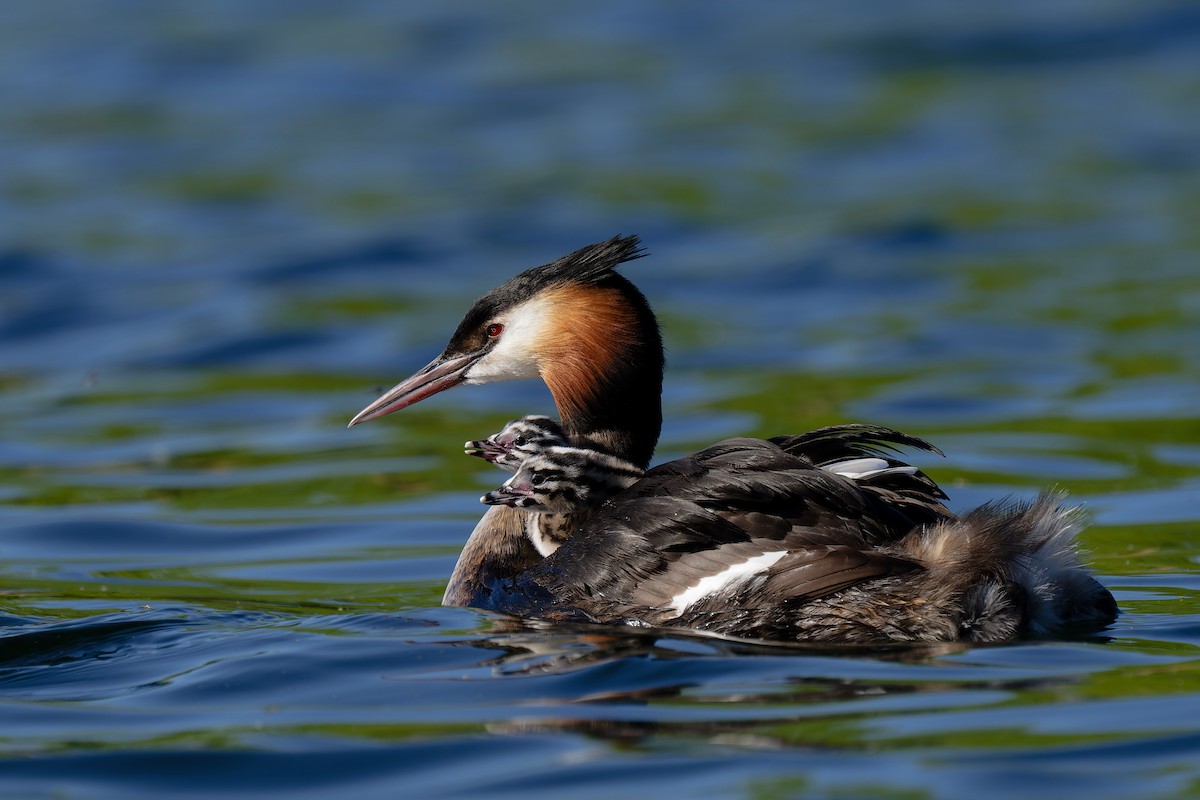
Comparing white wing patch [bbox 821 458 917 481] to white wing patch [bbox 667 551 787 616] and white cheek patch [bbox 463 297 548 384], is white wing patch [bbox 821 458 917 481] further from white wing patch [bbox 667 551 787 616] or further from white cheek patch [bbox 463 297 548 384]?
white cheek patch [bbox 463 297 548 384]

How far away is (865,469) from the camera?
6.38 metres

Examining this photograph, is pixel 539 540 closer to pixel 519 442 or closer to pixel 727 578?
pixel 519 442

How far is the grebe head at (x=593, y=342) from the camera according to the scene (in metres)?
6.83

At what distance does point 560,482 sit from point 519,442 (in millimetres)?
227

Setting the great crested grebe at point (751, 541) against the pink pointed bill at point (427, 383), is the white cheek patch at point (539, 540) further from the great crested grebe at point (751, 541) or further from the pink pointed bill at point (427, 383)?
the pink pointed bill at point (427, 383)

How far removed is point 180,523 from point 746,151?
44.0 feet

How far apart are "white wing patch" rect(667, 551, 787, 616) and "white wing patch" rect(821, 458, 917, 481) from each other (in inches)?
20.4

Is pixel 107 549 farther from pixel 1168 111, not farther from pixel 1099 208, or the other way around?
pixel 1168 111

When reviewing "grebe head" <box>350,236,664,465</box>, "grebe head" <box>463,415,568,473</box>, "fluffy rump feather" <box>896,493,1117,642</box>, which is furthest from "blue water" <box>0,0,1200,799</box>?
"grebe head" <box>350,236,664,465</box>

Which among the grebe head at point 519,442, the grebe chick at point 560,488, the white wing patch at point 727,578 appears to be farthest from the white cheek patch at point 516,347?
the white wing patch at point 727,578

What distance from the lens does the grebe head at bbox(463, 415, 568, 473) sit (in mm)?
→ 6758

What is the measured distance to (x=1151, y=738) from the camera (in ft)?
16.1

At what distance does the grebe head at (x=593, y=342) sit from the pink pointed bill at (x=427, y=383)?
318 mm

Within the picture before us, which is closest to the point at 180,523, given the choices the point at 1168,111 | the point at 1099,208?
the point at 1099,208
